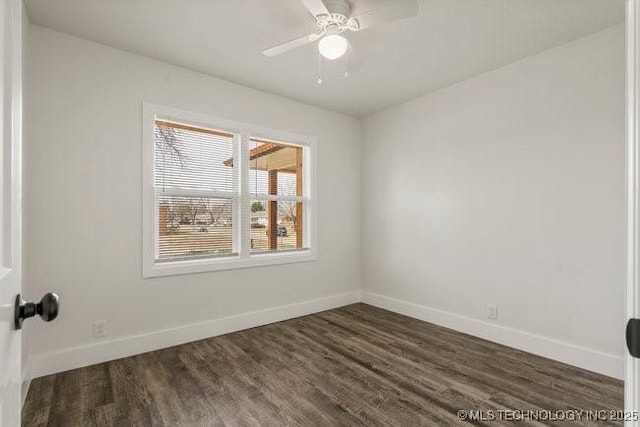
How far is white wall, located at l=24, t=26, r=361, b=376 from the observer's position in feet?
8.02

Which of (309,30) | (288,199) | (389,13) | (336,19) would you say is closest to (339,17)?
(336,19)

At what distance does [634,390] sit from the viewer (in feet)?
1.96

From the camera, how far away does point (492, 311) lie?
3.13 meters

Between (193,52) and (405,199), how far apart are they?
9.14 ft

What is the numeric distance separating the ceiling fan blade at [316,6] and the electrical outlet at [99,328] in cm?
286

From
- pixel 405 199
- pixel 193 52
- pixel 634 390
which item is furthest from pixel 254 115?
pixel 634 390

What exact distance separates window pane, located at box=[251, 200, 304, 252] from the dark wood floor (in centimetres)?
112

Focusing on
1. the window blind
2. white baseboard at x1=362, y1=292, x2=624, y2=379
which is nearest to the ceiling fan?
the window blind

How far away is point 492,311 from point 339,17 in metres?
2.92

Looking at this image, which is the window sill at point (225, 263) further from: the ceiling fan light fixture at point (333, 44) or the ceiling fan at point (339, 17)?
the ceiling fan light fixture at point (333, 44)

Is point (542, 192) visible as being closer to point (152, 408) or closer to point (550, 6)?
point (550, 6)

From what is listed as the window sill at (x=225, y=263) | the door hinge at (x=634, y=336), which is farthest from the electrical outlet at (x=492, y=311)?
the door hinge at (x=634, y=336)

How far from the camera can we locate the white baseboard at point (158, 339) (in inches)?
97.0

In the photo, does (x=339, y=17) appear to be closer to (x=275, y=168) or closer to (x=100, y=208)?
(x=275, y=168)
